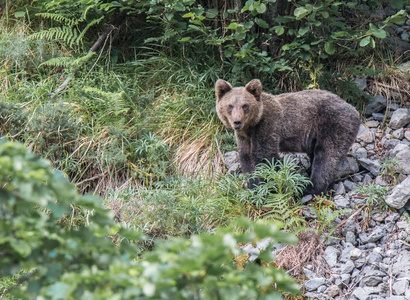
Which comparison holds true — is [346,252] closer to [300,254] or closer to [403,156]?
[300,254]

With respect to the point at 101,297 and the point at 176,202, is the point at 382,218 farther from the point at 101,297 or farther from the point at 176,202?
the point at 101,297

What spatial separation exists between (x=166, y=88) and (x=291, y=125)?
85.1 inches

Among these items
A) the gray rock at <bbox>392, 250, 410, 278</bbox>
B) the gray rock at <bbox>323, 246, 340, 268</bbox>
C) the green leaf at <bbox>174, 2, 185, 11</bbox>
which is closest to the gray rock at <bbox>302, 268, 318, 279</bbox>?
the gray rock at <bbox>323, 246, 340, 268</bbox>

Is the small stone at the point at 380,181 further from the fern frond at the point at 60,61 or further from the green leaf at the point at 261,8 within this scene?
the fern frond at the point at 60,61

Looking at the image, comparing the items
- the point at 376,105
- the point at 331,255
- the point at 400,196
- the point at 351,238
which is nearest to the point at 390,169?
the point at 400,196

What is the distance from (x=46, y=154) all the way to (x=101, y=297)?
4928 millimetres

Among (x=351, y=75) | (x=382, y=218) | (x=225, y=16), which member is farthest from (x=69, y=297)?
(x=351, y=75)

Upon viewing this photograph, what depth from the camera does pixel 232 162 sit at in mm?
6559

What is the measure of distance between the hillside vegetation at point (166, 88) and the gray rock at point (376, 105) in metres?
0.09

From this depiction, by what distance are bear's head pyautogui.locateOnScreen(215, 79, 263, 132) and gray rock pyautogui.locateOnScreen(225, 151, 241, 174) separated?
56 centimetres

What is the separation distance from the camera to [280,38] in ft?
24.4

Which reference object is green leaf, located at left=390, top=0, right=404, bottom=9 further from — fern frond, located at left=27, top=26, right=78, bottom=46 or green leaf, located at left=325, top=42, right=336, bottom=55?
fern frond, located at left=27, top=26, right=78, bottom=46

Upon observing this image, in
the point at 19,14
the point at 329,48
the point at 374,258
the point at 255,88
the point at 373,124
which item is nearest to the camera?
the point at 374,258

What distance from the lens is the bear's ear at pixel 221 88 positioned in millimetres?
6113
